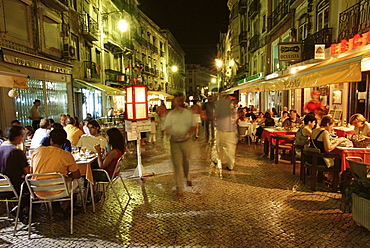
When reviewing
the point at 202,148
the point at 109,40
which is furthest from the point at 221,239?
the point at 109,40

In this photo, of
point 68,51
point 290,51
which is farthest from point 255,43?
point 68,51

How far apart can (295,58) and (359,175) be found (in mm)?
10102

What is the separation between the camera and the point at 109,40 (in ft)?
72.3

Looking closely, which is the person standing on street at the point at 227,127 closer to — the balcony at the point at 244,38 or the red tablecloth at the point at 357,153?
the red tablecloth at the point at 357,153

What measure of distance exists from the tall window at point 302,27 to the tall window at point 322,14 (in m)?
1.21

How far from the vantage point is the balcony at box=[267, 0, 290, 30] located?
16328mm

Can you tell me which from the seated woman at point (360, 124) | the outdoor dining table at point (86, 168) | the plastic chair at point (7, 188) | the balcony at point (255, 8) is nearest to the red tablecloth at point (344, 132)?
the seated woman at point (360, 124)

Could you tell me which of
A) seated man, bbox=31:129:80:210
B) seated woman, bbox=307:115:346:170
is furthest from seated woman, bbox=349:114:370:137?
seated man, bbox=31:129:80:210

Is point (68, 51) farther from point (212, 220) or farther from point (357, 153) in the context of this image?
point (357, 153)

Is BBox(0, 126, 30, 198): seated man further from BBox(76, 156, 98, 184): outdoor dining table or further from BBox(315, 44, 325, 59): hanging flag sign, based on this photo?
BBox(315, 44, 325, 59): hanging flag sign

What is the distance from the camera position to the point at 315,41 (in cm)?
1227

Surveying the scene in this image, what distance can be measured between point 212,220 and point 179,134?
6.11ft

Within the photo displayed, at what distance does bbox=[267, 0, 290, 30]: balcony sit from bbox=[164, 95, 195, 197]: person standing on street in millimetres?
13800

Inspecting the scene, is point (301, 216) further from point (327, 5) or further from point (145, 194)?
point (327, 5)
